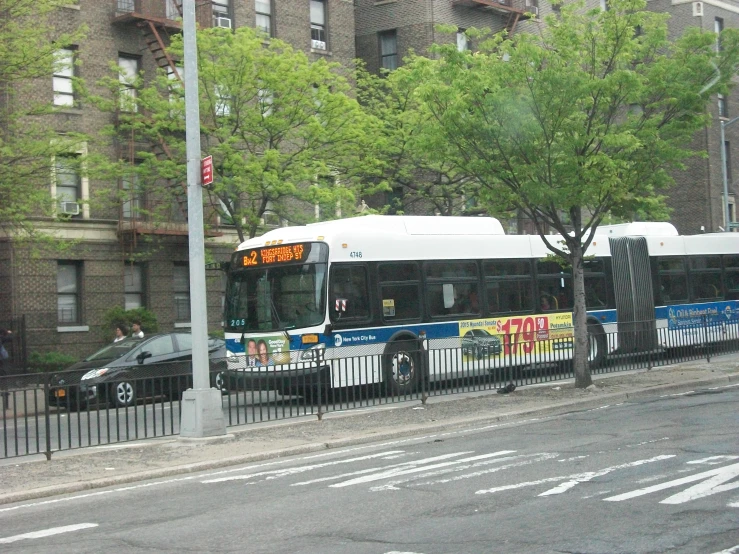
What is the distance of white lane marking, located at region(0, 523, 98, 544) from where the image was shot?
8395mm

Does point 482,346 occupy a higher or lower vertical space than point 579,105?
lower

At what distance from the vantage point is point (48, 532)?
866cm

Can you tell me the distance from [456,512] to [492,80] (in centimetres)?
1161

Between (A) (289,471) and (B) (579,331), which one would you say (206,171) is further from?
(B) (579,331)

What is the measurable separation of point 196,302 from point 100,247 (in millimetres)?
18328

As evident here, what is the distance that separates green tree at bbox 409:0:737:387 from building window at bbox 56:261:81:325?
1644cm

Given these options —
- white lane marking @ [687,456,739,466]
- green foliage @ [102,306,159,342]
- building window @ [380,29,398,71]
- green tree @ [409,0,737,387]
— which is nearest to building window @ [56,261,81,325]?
green foliage @ [102,306,159,342]

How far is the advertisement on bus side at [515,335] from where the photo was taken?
19.9 metres

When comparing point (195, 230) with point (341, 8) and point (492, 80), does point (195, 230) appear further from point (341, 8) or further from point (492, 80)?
point (341, 8)

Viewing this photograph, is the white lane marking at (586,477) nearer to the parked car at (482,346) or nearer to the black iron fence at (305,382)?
the black iron fence at (305,382)

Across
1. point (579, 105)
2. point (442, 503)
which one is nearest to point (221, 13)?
point (579, 105)

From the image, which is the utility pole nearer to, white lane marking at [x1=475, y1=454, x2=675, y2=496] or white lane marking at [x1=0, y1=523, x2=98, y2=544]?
white lane marking at [x1=0, y1=523, x2=98, y2=544]

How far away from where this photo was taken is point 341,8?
3975cm

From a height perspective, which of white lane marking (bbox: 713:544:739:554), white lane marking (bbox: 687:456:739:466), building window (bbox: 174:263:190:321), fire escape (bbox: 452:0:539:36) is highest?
fire escape (bbox: 452:0:539:36)
